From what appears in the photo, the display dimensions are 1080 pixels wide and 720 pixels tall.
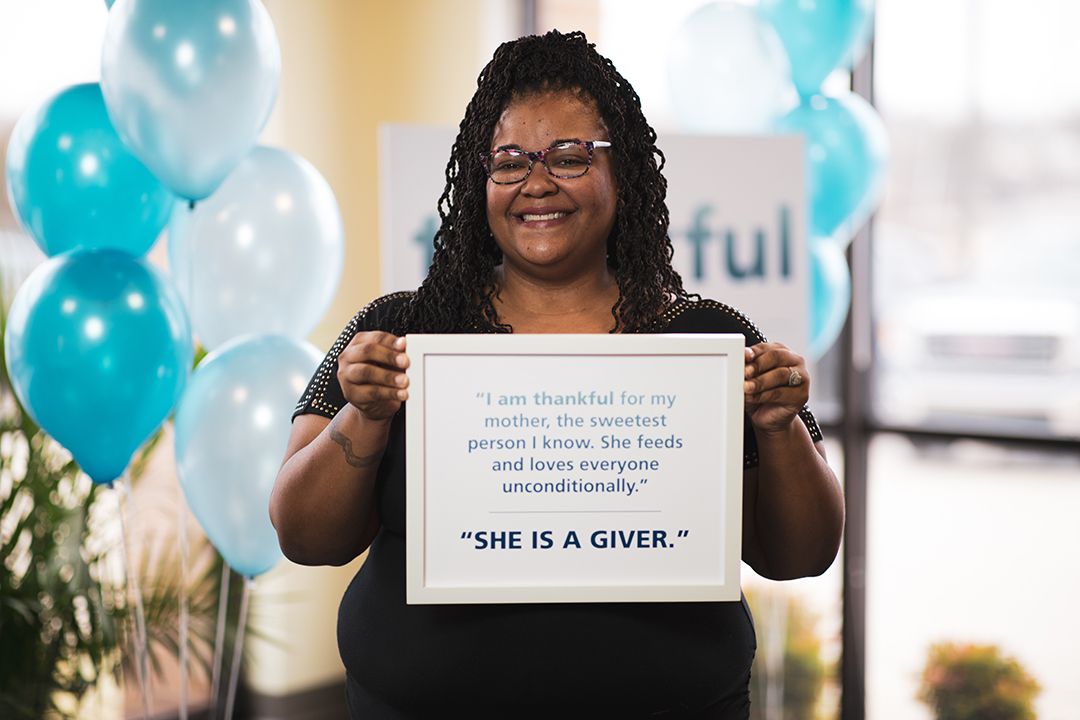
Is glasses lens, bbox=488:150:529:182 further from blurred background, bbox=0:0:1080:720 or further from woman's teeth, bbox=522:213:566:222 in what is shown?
blurred background, bbox=0:0:1080:720

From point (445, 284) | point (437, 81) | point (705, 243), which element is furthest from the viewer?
point (437, 81)

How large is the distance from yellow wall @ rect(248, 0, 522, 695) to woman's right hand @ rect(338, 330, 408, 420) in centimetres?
256

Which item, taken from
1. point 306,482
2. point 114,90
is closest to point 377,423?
point 306,482

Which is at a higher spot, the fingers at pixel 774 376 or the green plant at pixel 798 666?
the fingers at pixel 774 376

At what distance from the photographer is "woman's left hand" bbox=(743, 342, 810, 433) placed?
1.49 m

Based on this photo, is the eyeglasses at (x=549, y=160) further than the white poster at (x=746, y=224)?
No

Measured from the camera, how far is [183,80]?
223cm

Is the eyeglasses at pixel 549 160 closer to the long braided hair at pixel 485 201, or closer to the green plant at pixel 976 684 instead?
the long braided hair at pixel 485 201

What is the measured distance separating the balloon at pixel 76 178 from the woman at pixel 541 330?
918mm

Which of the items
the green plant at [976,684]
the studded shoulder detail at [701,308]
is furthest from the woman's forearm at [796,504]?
the green plant at [976,684]

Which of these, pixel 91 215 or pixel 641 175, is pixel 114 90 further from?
pixel 641 175

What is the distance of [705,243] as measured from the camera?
123 inches

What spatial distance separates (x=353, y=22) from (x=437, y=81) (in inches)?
15.4

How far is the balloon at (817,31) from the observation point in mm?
3182
